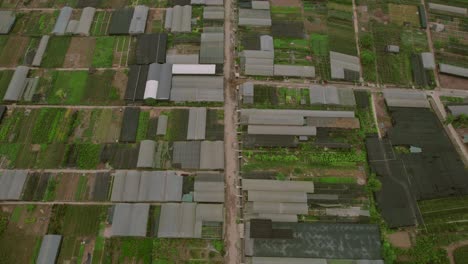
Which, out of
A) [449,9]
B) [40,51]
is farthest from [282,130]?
[449,9]

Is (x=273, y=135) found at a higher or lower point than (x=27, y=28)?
lower

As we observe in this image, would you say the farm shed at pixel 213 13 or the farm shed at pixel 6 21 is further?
the farm shed at pixel 213 13

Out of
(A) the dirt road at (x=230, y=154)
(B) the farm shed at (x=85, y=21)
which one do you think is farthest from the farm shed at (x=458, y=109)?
(B) the farm shed at (x=85, y=21)

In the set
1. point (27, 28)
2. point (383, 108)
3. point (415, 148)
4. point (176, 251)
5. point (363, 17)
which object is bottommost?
point (176, 251)

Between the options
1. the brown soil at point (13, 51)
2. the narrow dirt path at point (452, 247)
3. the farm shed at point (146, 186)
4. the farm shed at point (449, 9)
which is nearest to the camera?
the narrow dirt path at point (452, 247)

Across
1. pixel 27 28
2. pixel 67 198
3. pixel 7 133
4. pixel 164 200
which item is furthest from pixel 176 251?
pixel 27 28

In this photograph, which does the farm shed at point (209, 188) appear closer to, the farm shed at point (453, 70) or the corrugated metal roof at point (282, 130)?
the corrugated metal roof at point (282, 130)

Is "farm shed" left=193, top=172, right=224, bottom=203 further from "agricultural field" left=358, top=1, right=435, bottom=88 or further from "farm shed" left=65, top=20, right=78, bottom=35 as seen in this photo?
"farm shed" left=65, top=20, right=78, bottom=35

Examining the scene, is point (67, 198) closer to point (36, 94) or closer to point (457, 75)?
point (36, 94)

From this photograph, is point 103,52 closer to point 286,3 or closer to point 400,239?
point 286,3
